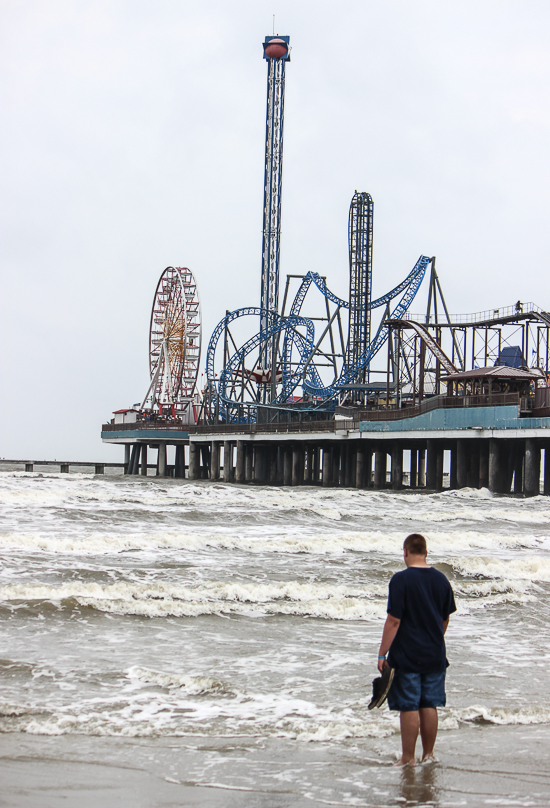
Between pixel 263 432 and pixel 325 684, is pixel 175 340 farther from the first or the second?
pixel 325 684

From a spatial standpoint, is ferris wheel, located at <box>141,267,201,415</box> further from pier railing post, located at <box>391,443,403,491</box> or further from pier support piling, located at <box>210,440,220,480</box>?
pier railing post, located at <box>391,443,403,491</box>

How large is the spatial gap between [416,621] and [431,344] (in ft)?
164

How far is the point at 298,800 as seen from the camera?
5.04 m

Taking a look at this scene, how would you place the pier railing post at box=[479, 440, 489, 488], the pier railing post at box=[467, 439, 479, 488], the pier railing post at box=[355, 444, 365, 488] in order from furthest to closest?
the pier railing post at box=[355, 444, 365, 488] → the pier railing post at box=[467, 439, 479, 488] → the pier railing post at box=[479, 440, 489, 488]

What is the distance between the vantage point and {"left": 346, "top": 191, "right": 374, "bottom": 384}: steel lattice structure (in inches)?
2936

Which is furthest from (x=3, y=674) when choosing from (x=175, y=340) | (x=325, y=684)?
(x=175, y=340)

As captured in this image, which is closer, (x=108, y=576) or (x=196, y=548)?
(x=108, y=576)

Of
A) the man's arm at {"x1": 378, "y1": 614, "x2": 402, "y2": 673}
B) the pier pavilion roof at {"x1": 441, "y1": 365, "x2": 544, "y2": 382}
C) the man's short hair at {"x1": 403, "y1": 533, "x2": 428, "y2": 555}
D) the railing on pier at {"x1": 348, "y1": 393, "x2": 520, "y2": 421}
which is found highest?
the pier pavilion roof at {"x1": 441, "y1": 365, "x2": 544, "y2": 382}

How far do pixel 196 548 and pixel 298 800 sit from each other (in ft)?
42.6

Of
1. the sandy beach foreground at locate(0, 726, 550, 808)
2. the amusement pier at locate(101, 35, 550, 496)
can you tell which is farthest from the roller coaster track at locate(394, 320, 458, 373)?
the sandy beach foreground at locate(0, 726, 550, 808)

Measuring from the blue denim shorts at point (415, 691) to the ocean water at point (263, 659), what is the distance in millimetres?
423

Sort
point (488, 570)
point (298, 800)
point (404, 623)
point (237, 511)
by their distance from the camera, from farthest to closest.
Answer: point (237, 511) → point (488, 570) → point (404, 623) → point (298, 800)

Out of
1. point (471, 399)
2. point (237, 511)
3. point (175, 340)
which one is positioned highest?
point (175, 340)

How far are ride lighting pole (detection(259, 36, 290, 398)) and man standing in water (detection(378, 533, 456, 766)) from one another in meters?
83.5
